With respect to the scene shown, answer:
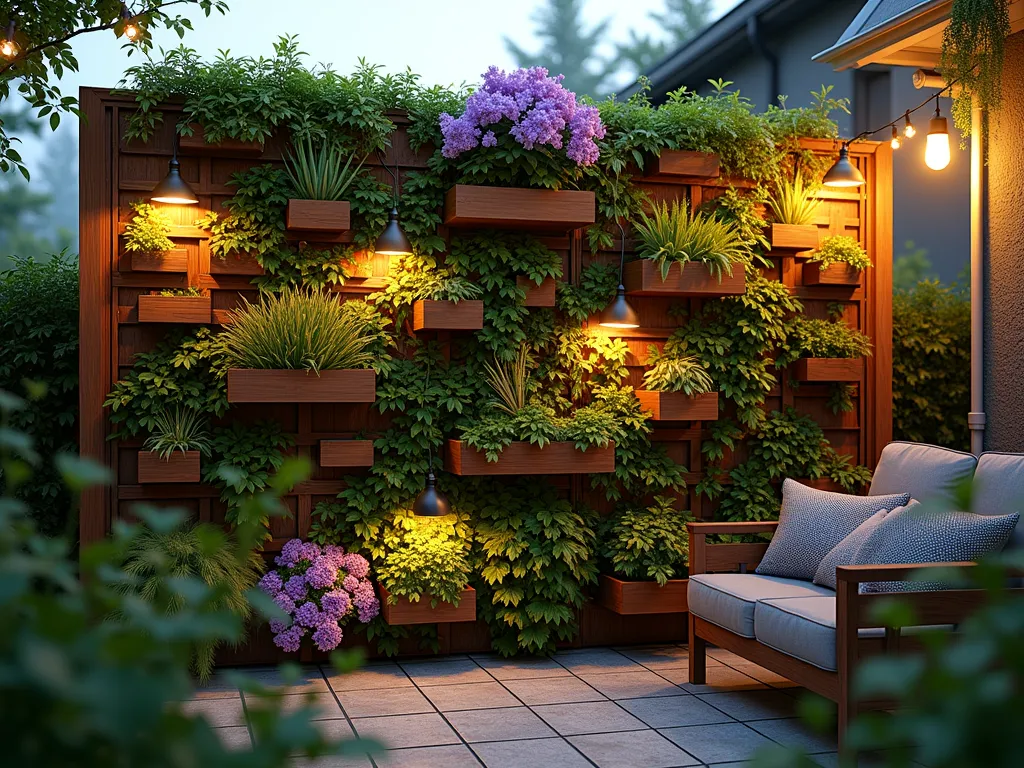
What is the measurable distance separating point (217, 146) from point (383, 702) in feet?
8.06

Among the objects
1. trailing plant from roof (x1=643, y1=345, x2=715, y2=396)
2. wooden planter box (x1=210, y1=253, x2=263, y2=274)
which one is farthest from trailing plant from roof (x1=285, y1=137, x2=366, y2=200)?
trailing plant from roof (x1=643, y1=345, x2=715, y2=396)

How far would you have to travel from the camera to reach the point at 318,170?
4.57m

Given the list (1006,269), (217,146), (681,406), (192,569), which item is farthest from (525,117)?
(192,569)

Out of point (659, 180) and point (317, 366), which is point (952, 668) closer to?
point (317, 366)

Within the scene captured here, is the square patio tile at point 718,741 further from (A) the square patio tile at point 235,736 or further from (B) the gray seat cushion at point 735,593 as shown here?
(A) the square patio tile at point 235,736

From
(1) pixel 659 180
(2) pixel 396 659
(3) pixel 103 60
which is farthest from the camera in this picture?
(3) pixel 103 60

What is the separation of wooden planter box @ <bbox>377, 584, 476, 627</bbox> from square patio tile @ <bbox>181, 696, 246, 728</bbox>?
762mm

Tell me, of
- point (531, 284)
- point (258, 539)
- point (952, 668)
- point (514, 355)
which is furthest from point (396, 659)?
point (952, 668)

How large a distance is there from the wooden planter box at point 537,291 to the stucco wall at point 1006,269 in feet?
6.66

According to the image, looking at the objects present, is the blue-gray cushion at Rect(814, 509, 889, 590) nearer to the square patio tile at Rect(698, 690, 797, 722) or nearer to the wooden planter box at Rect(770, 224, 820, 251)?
the square patio tile at Rect(698, 690, 797, 722)

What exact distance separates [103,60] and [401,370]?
24.1m

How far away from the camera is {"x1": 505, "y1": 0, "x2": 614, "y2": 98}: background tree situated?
827 inches

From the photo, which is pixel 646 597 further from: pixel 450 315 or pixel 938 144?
pixel 938 144

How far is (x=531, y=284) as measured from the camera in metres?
4.86
